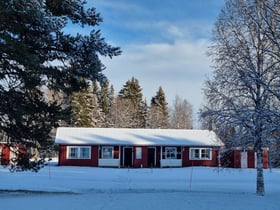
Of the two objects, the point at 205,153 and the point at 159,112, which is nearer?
the point at 205,153

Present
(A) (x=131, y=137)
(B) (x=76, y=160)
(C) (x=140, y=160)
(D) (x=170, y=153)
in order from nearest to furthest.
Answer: (B) (x=76, y=160) < (C) (x=140, y=160) < (D) (x=170, y=153) < (A) (x=131, y=137)

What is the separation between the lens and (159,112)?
7544cm

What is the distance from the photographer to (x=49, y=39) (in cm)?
1284

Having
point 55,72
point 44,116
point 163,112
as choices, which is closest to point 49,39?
point 55,72

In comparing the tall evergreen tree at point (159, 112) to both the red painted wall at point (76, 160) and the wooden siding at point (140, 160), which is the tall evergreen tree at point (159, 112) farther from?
the red painted wall at point (76, 160)

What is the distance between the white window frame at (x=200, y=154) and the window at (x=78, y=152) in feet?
37.0

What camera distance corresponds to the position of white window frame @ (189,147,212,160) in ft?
149

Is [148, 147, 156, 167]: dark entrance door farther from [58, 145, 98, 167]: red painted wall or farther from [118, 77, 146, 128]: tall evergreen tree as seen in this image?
[118, 77, 146, 128]: tall evergreen tree

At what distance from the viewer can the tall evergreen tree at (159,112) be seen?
72.6 meters

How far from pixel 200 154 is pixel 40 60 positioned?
35305 millimetres

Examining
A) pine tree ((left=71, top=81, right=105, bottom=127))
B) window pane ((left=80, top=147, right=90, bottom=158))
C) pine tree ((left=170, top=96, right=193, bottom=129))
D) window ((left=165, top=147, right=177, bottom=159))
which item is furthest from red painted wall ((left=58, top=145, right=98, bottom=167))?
pine tree ((left=170, top=96, right=193, bottom=129))

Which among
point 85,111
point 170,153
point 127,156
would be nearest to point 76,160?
point 127,156

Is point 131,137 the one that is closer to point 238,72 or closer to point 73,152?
point 73,152

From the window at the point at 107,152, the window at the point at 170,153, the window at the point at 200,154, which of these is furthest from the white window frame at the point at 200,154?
the window at the point at 107,152
